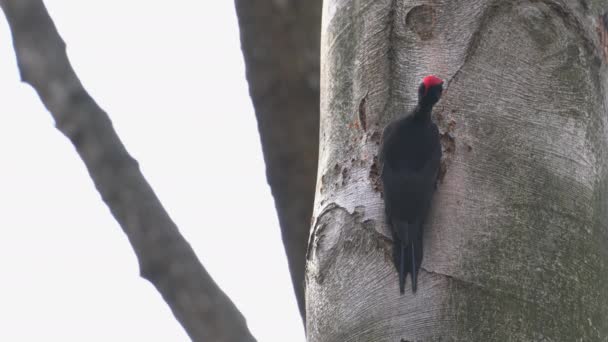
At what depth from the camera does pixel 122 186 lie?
1.53 meters

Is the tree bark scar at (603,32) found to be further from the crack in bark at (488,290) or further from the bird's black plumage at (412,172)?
the crack in bark at (488,290)

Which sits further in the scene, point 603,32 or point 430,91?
point 603,32

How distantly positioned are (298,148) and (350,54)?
0.53 metres

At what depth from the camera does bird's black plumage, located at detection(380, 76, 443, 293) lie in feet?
4.08

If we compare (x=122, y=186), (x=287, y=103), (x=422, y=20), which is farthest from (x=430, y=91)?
(x=287, y=103)

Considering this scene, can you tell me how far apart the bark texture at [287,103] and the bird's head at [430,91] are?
718 millimetres

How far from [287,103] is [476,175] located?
816 millimetres

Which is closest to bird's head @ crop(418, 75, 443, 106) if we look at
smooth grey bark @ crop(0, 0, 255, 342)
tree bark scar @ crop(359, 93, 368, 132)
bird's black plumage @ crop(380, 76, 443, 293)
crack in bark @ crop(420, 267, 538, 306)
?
bird's black plumage @ crop(380, 76, 443, 293)

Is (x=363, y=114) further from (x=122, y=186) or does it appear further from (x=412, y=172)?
(x=122, y=186)

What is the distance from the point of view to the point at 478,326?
1.12 meters

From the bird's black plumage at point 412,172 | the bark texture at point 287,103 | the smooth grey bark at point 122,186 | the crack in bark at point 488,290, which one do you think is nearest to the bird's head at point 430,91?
the bird's black plumage at point 412,172

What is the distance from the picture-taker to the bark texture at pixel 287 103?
1.99m

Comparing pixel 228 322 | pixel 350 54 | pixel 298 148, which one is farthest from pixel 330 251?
pixel 298 148

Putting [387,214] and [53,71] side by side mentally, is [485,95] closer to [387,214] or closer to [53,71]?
[387,214]
